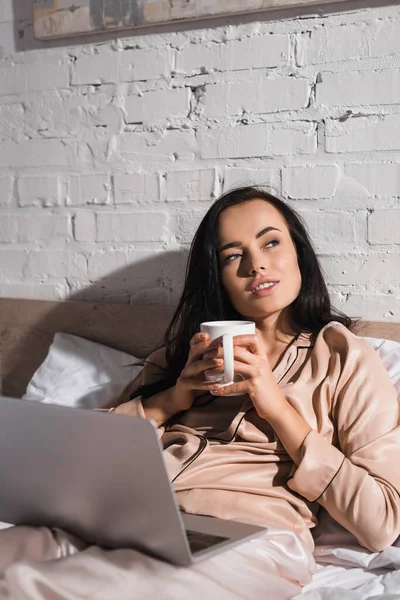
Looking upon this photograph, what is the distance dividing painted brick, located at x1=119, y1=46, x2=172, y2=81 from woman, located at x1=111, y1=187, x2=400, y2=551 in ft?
1.64

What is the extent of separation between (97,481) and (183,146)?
106 cm

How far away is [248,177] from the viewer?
1.77 m

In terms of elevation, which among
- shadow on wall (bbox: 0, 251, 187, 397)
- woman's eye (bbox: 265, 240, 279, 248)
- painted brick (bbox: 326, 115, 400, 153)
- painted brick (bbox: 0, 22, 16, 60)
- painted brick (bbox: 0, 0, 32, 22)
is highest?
painted brick (bbox: 0, 0, 32, 22)

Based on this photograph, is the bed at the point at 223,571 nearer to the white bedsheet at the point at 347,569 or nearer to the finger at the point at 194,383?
the white bedsheet at the point at 347,569

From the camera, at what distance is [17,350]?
2053mm

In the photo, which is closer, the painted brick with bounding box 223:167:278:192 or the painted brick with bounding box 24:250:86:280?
the painted brick with bounding box 223:167:278:192

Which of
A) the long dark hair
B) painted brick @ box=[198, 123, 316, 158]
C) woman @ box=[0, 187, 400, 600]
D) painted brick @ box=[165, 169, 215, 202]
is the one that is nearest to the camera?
woman @ box=[0, 187, 400, 600]

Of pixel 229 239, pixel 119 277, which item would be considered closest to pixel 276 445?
pixel 229 239

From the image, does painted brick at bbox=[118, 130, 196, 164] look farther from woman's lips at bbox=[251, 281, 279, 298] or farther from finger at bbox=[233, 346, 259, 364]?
finger at bbox=[233, 346, 259, 364]

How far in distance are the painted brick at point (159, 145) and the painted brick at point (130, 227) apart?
14cm

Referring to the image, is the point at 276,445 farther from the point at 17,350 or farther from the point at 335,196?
the point at 17,350

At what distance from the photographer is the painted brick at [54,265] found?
6.56 ft

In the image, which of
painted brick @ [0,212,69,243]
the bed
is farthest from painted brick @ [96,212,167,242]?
the bed

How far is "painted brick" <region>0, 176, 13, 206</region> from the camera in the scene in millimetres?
2070
